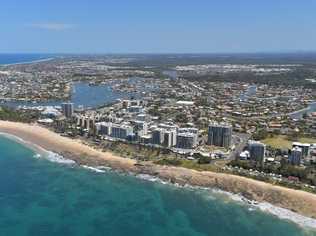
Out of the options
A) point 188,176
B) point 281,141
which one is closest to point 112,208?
point 188,176


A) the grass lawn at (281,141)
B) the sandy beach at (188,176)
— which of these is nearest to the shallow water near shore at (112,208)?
the sandy beach at (188,176)

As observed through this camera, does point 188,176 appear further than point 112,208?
Yes

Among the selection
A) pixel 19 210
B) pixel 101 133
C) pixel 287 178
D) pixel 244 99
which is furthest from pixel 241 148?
pixel 244 99

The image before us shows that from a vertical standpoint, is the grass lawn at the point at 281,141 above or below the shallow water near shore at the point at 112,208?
above

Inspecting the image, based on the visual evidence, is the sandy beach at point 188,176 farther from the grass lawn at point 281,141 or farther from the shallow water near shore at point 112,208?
the grass lawn at point 281,141

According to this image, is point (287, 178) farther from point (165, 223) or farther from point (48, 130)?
point (48, 130)

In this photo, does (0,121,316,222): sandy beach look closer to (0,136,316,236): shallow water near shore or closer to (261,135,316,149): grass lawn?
(0,136,316,236): shallow water near shore

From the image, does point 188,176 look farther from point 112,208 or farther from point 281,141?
point 281,141
